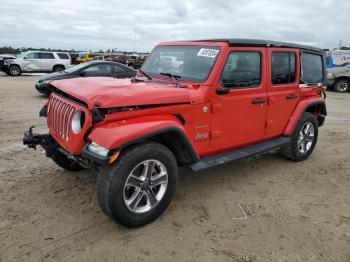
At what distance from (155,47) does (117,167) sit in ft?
8.25

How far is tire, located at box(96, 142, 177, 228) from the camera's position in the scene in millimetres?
3016

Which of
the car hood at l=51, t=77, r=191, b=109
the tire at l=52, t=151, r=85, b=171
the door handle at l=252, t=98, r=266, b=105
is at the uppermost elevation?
the car hood at l=51, t=77, r=191, b=109

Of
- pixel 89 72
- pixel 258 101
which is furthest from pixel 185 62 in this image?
pixel 89 72

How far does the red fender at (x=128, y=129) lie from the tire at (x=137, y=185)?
0.18 m

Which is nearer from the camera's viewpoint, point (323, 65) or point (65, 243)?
point (65, 243)

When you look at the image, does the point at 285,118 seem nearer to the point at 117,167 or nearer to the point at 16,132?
the point at 117,167

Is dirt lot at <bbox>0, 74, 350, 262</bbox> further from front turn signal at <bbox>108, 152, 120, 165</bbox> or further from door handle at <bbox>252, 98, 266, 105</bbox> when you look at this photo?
door handle at <bbox>252, 98, 266, 105</bbox>

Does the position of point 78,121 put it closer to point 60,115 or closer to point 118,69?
point 60,115

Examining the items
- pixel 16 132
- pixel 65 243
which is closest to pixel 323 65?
pixel 65 243

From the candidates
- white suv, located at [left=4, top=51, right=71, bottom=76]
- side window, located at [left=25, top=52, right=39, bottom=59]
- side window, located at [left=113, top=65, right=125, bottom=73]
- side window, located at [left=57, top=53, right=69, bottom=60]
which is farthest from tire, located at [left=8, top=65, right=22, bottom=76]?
side window, located at [left=113, top=65, right=125, bottom=73]

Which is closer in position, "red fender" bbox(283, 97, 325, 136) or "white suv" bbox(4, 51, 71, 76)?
"red fender" bbox(283, 97, 325, 136)

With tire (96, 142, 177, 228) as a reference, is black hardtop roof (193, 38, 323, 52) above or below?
above

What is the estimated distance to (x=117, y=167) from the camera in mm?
3000

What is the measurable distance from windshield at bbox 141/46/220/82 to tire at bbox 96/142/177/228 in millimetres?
1141
